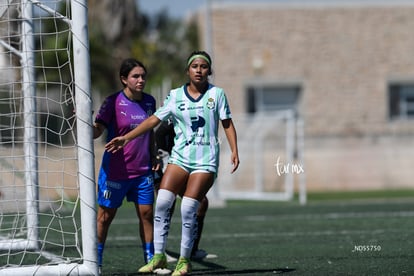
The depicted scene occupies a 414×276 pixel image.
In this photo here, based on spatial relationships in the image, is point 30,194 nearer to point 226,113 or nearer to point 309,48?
point 226,113

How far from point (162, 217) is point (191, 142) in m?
0.76

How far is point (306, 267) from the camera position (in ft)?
31.0

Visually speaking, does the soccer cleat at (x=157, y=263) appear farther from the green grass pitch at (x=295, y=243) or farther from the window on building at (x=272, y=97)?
the window on building at (x=272, y=97)

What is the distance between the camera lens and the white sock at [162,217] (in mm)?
9078

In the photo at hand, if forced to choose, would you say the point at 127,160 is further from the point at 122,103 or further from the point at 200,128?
the point at 200,128

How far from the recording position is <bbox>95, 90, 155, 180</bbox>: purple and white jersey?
9617 mm

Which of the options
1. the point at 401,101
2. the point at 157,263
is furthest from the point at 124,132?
the point at 401,101

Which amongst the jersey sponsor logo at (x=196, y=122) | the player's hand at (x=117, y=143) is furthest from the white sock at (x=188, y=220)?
the player's hand at (x=117, y=143)

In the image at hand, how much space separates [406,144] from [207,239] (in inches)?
786

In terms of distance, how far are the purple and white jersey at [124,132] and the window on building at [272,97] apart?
2739cm

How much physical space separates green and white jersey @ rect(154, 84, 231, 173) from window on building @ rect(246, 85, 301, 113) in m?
28.0

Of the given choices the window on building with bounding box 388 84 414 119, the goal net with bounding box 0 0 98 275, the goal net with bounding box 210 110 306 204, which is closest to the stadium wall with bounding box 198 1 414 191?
the window on building with bounding box 388 84 414 119

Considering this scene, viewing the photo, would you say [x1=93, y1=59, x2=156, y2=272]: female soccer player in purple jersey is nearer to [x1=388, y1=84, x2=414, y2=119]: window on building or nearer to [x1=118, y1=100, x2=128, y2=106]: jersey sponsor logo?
[x1=118, y1=100, x2=128, y2=106]: jersey sponsor logo

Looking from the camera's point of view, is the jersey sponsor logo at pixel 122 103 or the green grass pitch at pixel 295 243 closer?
the green grass pitch at pixel 295 243
